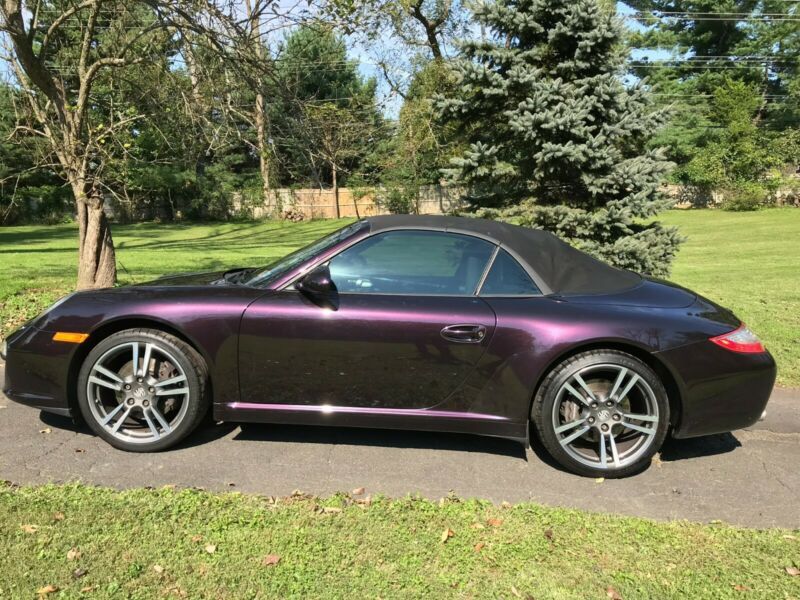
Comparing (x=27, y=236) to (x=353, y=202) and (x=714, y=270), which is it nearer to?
(x=353, y=202)

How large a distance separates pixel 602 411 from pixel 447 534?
121cm

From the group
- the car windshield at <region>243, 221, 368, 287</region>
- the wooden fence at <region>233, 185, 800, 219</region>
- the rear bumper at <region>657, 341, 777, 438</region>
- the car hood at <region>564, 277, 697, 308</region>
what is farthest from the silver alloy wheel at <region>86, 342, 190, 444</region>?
the wooden fence at <region>233, 185, 800, 219</region>

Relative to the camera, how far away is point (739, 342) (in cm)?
337

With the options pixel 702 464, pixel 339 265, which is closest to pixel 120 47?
pixel 339 265

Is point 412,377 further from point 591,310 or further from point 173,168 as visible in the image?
→ point 173,168

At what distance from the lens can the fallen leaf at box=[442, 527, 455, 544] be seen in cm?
270

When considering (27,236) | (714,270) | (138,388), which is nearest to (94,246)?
(138,388)

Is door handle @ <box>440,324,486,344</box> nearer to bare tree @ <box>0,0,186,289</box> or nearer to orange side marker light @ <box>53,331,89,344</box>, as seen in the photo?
orange side marker light @ <box>53,331,89,344</box>

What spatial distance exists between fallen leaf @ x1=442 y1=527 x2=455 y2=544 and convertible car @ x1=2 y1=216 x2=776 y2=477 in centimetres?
73

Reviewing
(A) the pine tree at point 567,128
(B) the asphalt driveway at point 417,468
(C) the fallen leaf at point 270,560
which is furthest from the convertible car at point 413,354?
(A) the pine tree at point 567,128

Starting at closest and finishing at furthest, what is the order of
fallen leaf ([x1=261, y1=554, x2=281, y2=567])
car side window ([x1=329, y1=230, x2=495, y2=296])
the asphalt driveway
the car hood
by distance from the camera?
fallen leaf ([x1=261, y1=554, x2=281, y2=567])
the asphalt driveway
the car hood
car side window ([x1=329, y1=230, x2=495, y2=296])

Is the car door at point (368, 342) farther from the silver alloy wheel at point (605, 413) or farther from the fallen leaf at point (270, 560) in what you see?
the fallen leaf at point (270, 560)

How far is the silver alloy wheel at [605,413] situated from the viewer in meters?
3.34

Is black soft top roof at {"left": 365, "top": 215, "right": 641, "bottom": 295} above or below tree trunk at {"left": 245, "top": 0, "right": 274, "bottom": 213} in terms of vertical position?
below
